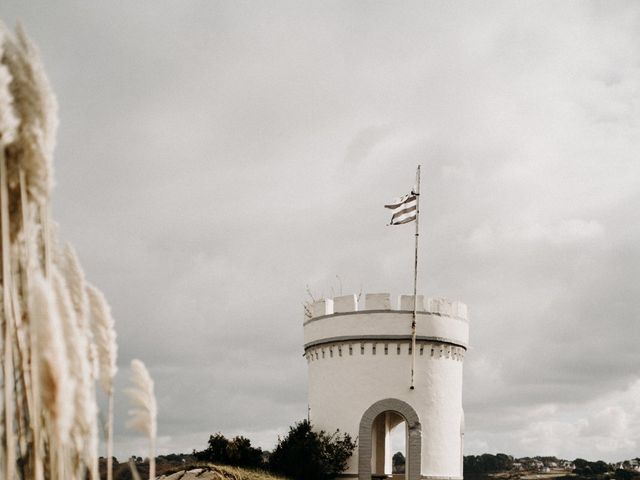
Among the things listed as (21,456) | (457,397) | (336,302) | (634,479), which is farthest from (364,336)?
(21,456)

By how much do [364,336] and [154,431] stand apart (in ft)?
83.4

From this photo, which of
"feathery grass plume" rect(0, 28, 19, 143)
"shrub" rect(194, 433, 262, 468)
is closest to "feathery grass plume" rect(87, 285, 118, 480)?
"feathery grass plume" rect(0, 28, 19, 143)

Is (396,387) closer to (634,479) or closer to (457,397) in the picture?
(457,397)

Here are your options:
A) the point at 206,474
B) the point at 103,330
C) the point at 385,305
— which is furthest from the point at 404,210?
the point at 103,330

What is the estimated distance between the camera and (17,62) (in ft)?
10.6

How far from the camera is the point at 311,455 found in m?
27.4

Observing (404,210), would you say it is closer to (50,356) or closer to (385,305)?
(385,305)

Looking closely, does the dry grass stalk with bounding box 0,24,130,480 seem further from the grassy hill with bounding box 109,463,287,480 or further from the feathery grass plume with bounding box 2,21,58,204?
the grassy hill with bounding box 109,463,287,480

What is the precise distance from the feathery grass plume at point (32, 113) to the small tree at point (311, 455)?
24903 millimetres

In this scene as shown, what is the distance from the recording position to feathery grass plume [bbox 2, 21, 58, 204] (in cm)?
313

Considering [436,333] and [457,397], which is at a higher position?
[436,333]

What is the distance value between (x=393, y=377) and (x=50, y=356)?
86.6 ft

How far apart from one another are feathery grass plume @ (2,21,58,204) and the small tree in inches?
980

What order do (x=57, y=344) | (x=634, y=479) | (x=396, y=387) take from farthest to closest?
(x=634, y=479), (x=396, y=387), (x=57, y=344)
